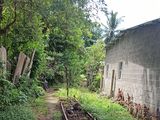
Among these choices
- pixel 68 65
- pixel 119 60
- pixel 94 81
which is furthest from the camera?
pixel 94 81

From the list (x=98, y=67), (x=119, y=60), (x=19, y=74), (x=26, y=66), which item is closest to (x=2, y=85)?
(x=19, y=74)

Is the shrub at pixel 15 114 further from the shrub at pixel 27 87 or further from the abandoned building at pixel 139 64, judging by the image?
Result: the abandoned building at pixel 139 64

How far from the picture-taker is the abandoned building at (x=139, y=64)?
1233cm

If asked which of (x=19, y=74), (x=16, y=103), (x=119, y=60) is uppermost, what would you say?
(x=119, y=60)

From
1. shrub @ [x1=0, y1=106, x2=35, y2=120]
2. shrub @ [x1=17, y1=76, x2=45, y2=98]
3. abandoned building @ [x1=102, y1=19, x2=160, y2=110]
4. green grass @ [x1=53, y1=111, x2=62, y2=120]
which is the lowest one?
green grass @ [x1=53, y1=111, x2=62, y2=120]

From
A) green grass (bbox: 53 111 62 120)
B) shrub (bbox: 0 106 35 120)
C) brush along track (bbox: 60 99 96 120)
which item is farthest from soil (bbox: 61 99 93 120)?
shrub (bbox: 0 106 35 120)

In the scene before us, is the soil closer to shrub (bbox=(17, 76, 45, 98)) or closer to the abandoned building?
shrub (bbox=(17, 76, 45, 98))

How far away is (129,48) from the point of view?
16.9 metres

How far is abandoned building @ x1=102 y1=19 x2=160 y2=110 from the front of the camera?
485 inches

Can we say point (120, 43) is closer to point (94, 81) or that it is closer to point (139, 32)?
point (139, 32)

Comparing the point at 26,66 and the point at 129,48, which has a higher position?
the point at 129,48

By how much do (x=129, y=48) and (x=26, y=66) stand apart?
560 cm

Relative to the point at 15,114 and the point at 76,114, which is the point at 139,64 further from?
the point at 15,114

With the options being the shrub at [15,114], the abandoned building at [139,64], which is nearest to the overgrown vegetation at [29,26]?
the shrub at [15,114]
